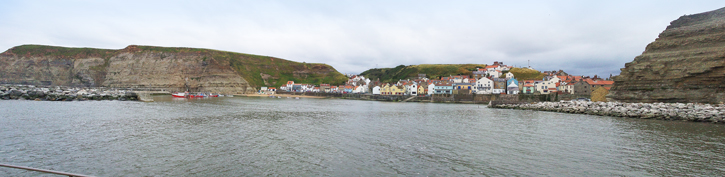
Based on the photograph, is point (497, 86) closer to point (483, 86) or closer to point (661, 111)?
point (483, 86)

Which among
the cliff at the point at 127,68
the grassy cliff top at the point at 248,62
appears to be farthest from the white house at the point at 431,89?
→ the cliff at the point at 127,68

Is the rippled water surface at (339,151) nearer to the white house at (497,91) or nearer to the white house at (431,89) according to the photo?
the white house at (497,91)

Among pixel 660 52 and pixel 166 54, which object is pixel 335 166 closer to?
pixel 660 52

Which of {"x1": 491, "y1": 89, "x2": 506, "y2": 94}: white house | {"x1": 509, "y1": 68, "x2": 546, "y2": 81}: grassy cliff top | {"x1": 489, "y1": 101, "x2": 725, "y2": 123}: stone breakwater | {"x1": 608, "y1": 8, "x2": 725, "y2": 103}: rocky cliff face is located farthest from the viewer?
{"x1": 509, "y1": 68, "x2": 546, "y2": 81}: grassy cliff top

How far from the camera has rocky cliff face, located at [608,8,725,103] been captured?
117ft

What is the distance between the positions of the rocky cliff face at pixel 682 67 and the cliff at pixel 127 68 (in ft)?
319

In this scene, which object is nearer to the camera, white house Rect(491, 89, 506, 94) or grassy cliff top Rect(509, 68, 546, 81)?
white house Rect(491, 89, 506, 94)

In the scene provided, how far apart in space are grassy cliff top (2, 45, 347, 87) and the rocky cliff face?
95741 millimetres

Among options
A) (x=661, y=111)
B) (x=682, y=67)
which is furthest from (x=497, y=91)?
(x=661, y=111)

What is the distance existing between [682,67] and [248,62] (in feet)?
379

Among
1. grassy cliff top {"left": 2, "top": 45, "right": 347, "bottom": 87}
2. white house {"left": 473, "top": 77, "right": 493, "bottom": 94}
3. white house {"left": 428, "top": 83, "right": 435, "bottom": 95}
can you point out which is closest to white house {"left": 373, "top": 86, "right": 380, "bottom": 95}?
white house {"left": 428, "top": 83, "right": 435, "bottom": 95}

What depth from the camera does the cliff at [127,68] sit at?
93.4m

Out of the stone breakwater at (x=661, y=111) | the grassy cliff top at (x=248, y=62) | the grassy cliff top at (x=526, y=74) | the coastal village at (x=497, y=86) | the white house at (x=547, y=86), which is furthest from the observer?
the grassy cliff top at (x=248, y=62)

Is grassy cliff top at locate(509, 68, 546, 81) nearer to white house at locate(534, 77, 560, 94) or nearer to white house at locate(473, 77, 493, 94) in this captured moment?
white house at locate(534, 77, 560, 94)
